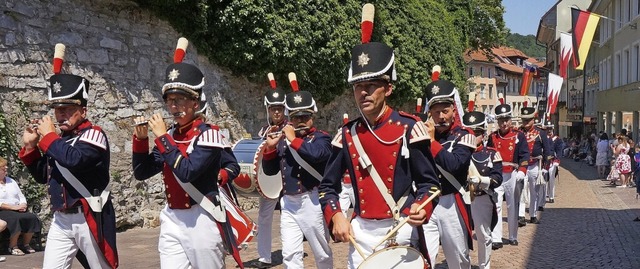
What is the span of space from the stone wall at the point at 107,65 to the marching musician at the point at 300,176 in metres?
4.22

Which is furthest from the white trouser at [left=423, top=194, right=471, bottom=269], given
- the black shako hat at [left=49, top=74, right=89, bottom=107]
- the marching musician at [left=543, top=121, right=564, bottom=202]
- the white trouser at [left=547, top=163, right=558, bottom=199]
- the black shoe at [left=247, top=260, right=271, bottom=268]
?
the white trouser at [left=547, top=163, right=558, bottom=199]

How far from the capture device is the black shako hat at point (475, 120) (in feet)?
28.6

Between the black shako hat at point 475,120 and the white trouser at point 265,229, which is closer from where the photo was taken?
the black shako hat at point 475,120

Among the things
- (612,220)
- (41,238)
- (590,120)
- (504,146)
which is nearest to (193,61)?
(41,238)

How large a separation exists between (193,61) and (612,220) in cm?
908

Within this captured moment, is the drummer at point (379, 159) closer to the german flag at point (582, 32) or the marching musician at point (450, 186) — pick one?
the marching musician at point (450, 186)

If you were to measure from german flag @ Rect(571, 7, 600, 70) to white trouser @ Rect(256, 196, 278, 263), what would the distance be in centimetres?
2103

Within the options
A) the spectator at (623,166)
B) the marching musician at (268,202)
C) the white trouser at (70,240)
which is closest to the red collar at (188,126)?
the white trouser at (70,240)

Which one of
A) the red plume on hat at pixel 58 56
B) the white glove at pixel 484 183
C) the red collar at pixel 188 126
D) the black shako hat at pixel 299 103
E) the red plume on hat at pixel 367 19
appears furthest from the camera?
the black shako hat at pixel 299 103

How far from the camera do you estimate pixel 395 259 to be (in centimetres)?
447

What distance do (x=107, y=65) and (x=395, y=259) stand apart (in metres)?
8.85

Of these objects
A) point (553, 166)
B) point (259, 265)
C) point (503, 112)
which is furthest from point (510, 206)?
point (553, 166)

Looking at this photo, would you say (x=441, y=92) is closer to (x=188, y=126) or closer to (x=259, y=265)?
(x=188, y=126)

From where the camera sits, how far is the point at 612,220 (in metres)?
15.6
